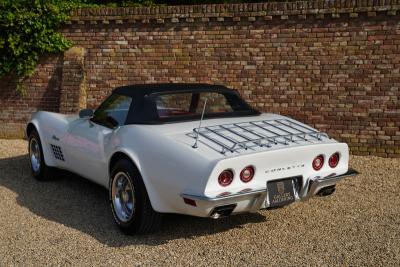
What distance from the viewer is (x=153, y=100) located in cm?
504

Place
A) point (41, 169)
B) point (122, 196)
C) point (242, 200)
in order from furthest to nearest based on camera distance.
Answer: point (41, 169) < point (122, 196) < point (242, 200)

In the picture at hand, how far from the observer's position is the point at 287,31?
26.9 feet

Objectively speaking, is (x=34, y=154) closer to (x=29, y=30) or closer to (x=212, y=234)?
(x=212, y=234)

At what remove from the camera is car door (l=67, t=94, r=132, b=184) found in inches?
202

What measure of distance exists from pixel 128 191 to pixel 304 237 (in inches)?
63.3

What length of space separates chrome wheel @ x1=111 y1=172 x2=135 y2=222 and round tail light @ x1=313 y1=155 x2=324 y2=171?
1.62 meters

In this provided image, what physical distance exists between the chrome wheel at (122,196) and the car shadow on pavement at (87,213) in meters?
0.18

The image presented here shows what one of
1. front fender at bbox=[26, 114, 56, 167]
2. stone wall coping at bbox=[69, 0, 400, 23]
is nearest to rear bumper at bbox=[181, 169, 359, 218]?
front fender at bbox=[26, 114, 56, 167]

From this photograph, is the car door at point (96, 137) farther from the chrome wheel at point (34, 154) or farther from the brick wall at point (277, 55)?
the brick wall at point (277, 55)

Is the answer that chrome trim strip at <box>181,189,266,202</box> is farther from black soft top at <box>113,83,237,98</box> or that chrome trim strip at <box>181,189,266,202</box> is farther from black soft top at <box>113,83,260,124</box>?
black soft top at <box>113,83,237,98</box>

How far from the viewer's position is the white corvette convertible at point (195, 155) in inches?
159

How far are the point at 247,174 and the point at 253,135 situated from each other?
0.50 meters

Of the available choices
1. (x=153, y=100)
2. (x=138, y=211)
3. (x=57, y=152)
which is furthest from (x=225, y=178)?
(x=57, y=152)

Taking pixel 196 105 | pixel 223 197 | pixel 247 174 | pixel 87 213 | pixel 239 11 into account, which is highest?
pixel 239 11
